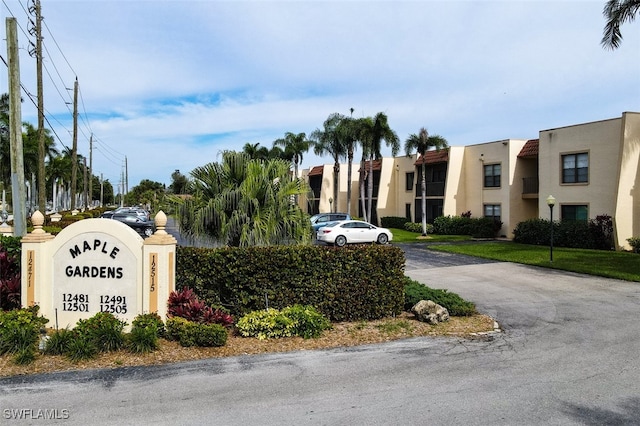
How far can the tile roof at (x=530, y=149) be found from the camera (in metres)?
32.0

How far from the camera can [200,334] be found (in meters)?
7.98

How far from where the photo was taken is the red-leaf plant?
8.63 m

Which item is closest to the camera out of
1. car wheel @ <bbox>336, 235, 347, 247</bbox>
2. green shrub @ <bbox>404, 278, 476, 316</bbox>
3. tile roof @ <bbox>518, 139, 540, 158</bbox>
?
green shrub @ <bbox>404, 278, 476, 316</bbox>

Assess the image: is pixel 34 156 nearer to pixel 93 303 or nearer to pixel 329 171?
pixel 329 171

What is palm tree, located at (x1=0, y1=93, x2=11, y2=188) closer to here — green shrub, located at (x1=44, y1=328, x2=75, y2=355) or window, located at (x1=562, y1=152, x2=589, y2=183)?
green shrub, located at (x1=44, y1=328, x2=75, y2=355)

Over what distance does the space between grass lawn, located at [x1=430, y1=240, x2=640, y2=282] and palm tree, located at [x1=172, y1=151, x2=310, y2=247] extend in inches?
510

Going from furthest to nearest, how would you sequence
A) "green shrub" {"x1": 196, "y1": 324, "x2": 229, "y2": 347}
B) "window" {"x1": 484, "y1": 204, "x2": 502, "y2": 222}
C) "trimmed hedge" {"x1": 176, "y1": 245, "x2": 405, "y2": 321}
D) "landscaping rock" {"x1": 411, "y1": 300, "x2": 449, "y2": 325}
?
"window" {"x1": 484, "y1": 204, "x2": 502, "y2": 222}
"landscaping rock" {"x1": 411, "y1": 300, "x2": 449, "y2": 325}
"trimmed hedge" {"x1": 176, "y1": 245, "x2": 405, "y2": 321}
"green shrub" {"x1": 196, "y1": 324, "x2": 229, "y2": 347}

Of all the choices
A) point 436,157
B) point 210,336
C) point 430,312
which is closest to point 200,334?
point 210,336

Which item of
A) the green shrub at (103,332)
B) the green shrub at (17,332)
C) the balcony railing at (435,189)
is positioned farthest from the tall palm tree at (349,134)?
the green shrub at (17,332)

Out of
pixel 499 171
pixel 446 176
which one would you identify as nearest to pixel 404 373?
pixel 499 171

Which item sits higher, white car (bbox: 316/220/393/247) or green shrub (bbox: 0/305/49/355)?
white car (bbox: 316/220/393/247)

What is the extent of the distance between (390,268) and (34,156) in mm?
54487

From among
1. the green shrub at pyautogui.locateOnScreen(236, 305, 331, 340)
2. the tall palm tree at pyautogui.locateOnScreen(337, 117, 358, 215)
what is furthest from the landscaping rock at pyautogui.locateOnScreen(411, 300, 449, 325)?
the tall palm tree at pyautogui.locateOnScreen(337, 117, 358, 215)

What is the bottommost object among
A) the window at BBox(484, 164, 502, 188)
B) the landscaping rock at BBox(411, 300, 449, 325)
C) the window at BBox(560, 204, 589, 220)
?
the landscaping rock at BBox(411, 300, 449, 325)
